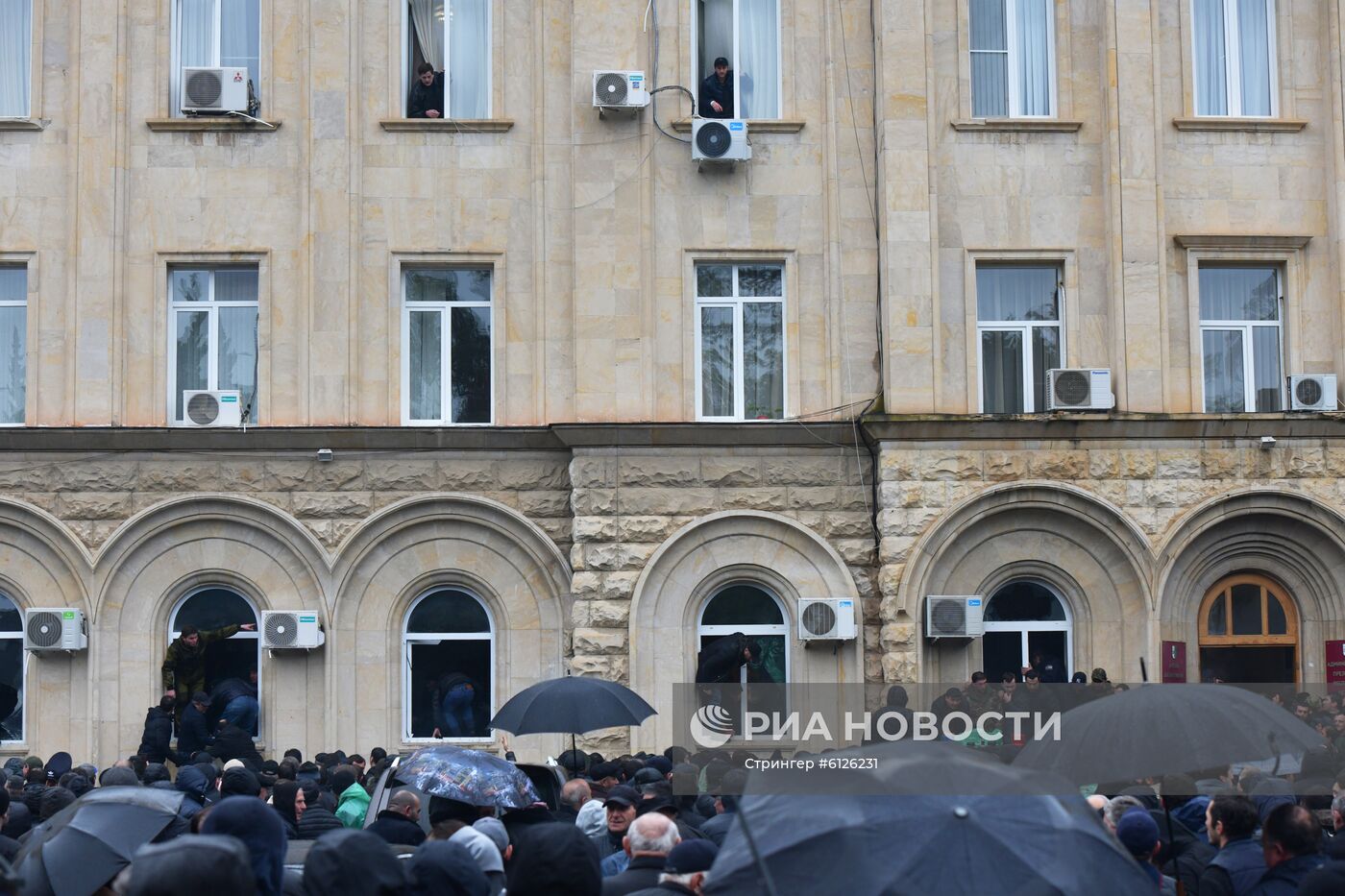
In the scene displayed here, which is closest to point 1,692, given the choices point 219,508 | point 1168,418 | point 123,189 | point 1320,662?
point 219,508

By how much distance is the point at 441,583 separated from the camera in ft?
71.9

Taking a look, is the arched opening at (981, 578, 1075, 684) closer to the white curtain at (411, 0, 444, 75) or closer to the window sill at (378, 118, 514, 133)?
the window sill at (378, 118, 514, 133)

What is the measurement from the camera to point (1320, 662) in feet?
71.4

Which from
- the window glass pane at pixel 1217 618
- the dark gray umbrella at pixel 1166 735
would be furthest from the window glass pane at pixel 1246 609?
the dark gray umbrella at pixel 1166 735

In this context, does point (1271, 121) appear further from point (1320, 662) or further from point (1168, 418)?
point (1320, 662)

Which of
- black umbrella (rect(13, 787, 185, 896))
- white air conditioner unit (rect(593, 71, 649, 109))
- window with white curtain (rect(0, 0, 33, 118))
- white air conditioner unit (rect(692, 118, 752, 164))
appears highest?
window with white curtain (rect(0, 0, 33, 118))

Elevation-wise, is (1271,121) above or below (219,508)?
above

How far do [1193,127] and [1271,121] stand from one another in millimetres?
986

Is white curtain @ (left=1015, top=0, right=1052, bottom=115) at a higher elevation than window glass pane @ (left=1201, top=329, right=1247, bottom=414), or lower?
higher

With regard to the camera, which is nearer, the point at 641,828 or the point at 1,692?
the point at 641,828

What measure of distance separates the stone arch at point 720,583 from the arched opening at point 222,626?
4.68 metres

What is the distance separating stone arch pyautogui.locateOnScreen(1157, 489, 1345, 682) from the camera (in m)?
21.4

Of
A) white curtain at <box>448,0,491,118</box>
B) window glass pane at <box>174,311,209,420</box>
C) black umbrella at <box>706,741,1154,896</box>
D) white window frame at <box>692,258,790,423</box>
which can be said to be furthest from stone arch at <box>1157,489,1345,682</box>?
black umbrella at <box>706,741,1154,896</box>

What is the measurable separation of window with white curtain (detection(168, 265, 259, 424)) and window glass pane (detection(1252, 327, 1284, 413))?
12241 mm
